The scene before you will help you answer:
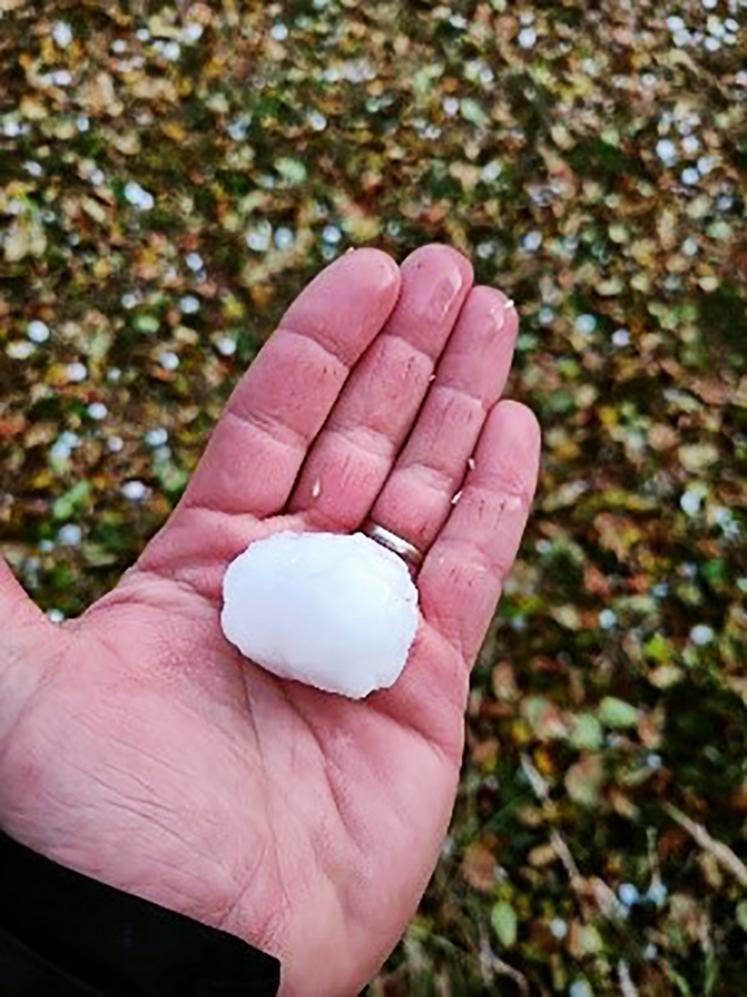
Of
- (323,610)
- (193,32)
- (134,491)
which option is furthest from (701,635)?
(193,32)

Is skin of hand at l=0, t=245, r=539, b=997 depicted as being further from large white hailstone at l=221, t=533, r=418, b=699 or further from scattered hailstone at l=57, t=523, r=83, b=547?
scattered hailstone at l=57, t=523, r=83, b=547

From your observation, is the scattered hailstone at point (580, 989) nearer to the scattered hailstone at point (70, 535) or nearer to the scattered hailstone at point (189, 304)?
the scattered hailstone at point (70, 535)

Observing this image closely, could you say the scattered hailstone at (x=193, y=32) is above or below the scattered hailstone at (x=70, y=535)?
above

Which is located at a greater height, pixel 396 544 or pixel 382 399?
pixel 382 399

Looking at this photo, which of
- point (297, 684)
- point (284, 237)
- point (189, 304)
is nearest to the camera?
point (297, 684)

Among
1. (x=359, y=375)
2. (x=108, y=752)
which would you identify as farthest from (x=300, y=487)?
(x=108, y=752)

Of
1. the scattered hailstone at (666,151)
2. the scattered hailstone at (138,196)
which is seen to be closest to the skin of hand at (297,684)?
the scattered hailstone at (138,196)

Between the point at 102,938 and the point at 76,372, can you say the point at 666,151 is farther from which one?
the point at 102,938

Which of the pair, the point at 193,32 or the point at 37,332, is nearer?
the point at 37,332
